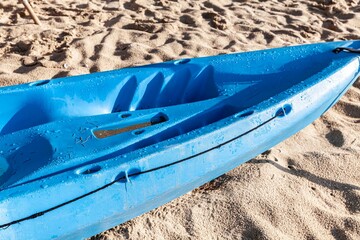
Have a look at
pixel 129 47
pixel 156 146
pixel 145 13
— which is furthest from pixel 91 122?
pixel 145 13

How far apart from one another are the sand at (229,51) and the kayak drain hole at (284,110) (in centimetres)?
28

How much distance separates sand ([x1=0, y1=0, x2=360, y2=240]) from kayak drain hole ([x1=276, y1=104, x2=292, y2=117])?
279 millimetres

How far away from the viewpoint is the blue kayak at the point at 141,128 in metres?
2.03

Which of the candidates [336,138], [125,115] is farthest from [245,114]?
[336,138]

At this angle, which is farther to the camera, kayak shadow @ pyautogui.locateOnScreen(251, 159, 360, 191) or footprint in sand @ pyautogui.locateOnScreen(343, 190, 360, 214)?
kayak shadow @ pyautogui.locateOnScreen(251, 159, 360, 191)

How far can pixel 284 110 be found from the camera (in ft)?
8.40

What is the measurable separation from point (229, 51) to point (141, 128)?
1686 mm

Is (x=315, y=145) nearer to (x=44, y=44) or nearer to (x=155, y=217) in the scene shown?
(x=155, y=217)

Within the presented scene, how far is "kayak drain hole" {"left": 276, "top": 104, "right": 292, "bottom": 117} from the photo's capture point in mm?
Answer: 2545

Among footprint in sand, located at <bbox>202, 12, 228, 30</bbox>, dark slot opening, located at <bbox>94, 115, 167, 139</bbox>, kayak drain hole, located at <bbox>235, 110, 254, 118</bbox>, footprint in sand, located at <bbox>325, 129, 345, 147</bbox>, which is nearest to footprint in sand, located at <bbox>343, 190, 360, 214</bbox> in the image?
footprint in sand, located at <bbox>325, 129, 345, 147</bbox>

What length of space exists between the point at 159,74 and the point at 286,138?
0.81 metres

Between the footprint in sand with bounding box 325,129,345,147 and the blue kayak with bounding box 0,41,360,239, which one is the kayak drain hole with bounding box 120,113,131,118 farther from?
the footprint in sand with bounding box 325,129,345,147

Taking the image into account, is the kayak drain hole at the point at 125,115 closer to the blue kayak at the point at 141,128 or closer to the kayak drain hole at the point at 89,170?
the blue kayak at the point at 141,128

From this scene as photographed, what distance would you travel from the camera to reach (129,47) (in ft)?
12.8
